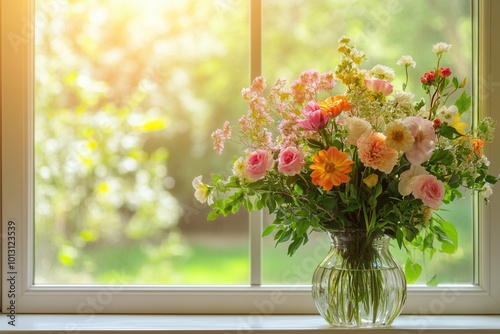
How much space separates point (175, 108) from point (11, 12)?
481 millimetres

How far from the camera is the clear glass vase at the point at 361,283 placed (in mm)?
1570

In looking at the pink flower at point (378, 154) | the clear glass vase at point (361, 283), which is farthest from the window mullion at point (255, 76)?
the pink flower at point (378, 154)

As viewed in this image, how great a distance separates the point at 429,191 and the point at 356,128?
7.8 inches

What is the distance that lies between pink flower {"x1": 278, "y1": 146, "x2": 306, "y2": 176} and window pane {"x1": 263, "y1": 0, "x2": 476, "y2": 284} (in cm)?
43

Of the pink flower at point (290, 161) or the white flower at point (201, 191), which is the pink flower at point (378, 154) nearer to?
the pink flower at point (290, 161)

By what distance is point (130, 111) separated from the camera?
184 cm

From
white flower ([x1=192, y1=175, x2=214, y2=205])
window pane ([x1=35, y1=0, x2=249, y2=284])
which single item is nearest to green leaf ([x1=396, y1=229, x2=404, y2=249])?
white flower ([x1=192, y1=175, x2=214, y2=205])

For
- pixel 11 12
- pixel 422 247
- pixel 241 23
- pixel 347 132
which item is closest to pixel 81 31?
pixel 11 12

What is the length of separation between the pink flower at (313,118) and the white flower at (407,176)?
202mm

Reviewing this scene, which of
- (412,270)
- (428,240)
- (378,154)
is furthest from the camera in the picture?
(412,270)

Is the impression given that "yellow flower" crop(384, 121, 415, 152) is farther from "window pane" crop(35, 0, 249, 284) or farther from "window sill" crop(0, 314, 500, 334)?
"window pane" crop(35, 0, 249, 284)

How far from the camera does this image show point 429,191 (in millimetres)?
1434

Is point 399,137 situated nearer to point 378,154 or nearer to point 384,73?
point 378,154

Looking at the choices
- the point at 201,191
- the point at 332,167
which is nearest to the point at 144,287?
the point at 201,191
